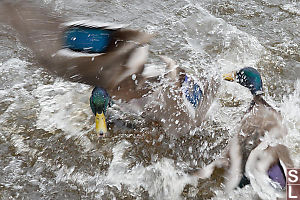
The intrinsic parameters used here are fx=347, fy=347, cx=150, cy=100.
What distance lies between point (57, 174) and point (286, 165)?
2017mm

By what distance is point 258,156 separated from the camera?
3070 millimetres

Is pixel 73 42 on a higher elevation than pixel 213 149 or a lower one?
higher

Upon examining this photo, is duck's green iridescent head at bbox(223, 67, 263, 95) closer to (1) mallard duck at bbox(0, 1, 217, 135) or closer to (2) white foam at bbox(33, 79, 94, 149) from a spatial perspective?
(1) mallard duck at bbox(0, 1, 217, 135)

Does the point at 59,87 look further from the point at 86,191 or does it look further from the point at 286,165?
the point at 286,165

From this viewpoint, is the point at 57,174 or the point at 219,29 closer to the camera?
the point at 57,174

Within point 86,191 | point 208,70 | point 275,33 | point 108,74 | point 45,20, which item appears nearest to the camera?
point 86,191

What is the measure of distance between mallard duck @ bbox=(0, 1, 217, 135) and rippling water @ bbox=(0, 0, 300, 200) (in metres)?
0.22

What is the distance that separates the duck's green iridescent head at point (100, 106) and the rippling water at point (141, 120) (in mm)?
330

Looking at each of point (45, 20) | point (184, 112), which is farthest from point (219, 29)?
point (45, 20)

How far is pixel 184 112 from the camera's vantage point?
3562 mm

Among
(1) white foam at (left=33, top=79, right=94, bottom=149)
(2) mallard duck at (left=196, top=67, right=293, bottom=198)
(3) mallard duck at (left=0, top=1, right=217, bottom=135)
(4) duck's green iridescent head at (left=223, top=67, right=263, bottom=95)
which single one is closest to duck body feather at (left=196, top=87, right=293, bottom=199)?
(2) mallard duck at (left=196, top=67, right=293, bottom=198)

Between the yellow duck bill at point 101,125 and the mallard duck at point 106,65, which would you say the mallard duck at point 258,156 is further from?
the yellow duck bill at point 101,125

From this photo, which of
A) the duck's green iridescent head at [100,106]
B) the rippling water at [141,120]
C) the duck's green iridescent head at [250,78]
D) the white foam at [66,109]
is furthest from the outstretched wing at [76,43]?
the duck's green iridescent head at [250,78]

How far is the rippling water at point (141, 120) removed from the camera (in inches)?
121
